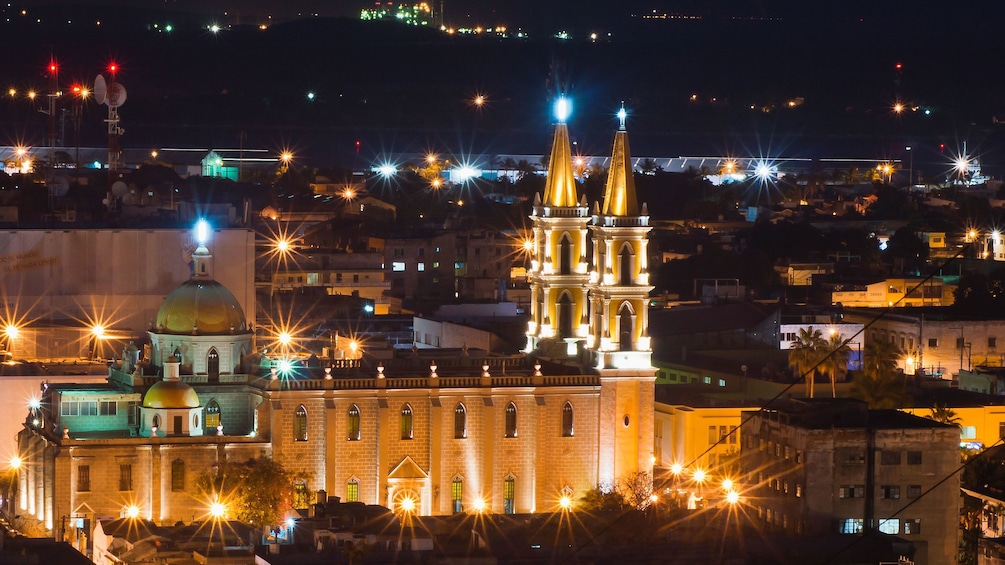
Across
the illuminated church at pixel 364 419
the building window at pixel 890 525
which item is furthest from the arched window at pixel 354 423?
the building window at pixel 890 525

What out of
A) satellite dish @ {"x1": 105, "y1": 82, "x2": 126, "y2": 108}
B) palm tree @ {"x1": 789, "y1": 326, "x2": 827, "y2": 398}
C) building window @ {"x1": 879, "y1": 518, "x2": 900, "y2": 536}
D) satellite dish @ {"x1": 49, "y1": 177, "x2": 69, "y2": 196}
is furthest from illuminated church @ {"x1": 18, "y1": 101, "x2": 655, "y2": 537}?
satellite dish @ {"x1": 49, "y1": 177, "x2": 69, "y2": 196}

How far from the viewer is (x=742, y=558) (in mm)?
69000

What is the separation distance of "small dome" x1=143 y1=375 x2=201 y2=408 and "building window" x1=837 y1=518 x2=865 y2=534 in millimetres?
18353

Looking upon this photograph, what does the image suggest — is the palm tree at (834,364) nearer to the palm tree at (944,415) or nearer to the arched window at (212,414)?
the palm tree at (944,415)

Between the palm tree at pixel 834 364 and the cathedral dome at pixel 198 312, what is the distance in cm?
2264

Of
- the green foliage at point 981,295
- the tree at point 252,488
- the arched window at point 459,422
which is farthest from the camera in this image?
the green foliage at point 981,295

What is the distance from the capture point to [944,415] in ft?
311

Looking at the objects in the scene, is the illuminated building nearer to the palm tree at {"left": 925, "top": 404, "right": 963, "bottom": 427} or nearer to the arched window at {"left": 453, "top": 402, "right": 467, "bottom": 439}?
the arched window at {"left": 453, "top": 402, "right": 467, "bottom": 439}

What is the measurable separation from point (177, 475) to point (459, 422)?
8763 mm

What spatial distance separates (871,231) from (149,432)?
120m

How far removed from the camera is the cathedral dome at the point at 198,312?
8412cm

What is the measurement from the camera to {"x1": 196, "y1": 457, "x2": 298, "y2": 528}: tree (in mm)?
78688

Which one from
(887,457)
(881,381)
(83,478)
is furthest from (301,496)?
(881,381)

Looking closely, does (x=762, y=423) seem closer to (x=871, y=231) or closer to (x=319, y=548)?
(x=319, y=548)
